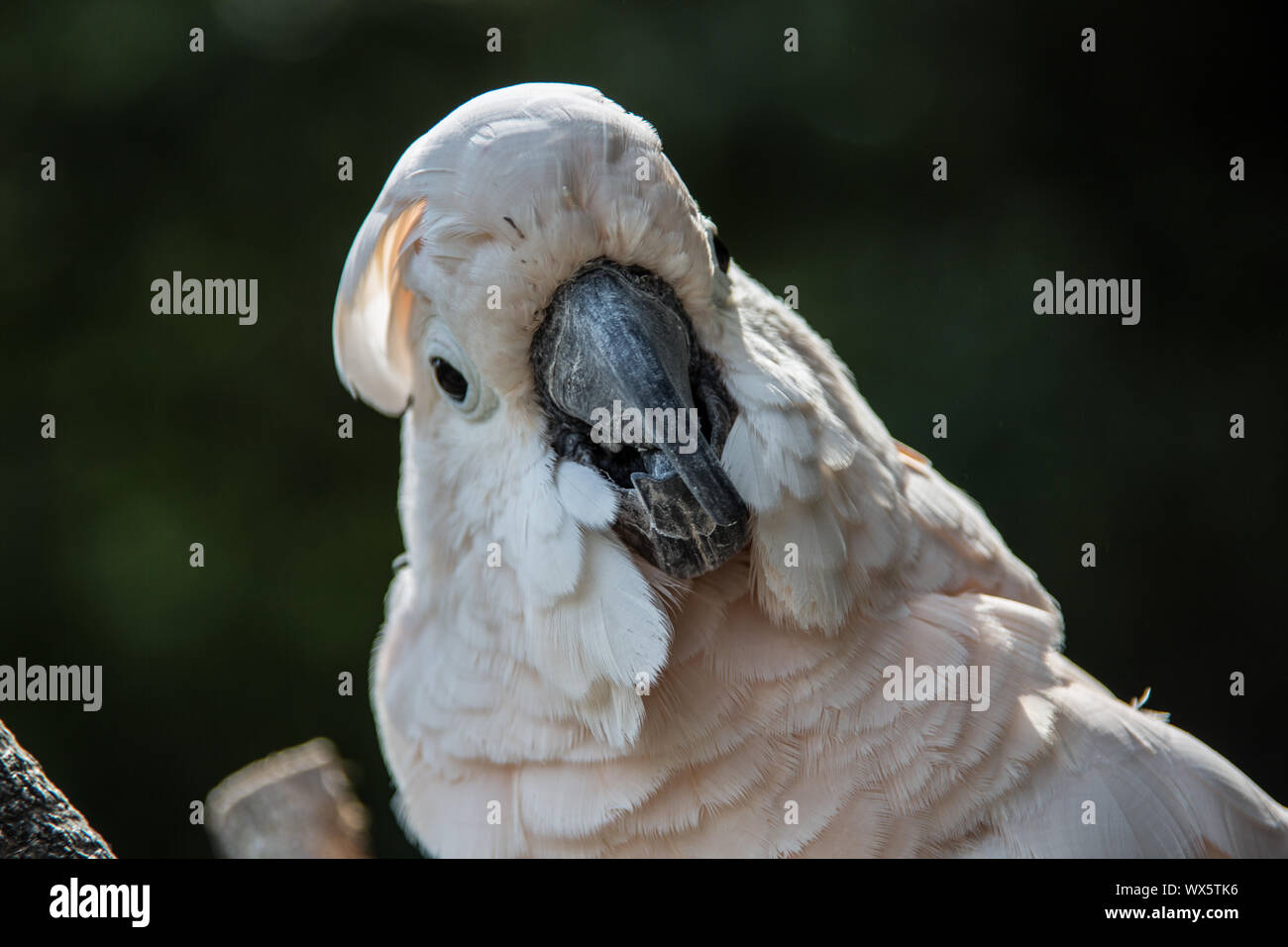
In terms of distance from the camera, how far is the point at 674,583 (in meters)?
1.64

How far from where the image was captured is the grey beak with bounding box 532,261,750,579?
1513 mm

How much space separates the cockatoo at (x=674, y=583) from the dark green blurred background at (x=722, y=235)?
2.62 metres

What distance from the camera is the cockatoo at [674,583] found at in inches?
62.1

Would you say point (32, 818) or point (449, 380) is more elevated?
point (449, 380)

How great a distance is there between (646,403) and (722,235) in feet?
10.4
